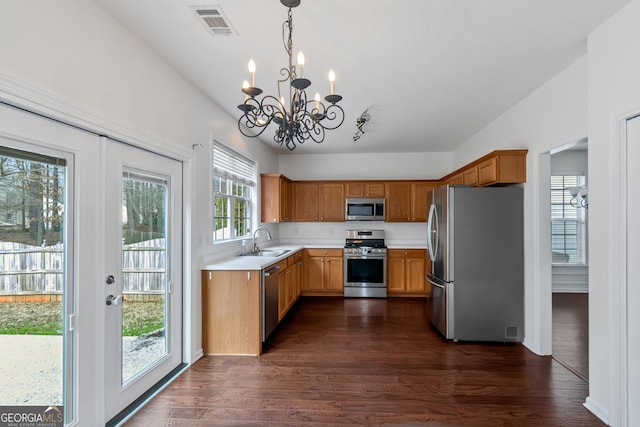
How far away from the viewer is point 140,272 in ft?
7.91

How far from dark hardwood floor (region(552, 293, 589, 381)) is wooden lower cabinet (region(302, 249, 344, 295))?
318 cm

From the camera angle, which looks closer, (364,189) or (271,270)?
(271,270)

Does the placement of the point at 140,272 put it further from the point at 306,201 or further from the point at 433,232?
the point at 306,201

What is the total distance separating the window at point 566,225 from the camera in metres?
5.80

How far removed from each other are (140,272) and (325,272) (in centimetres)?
360

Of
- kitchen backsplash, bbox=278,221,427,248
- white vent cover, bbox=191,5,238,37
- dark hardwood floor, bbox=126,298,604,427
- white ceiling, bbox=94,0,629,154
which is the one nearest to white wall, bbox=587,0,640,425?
white ceiling, bbox=94,0,629,154

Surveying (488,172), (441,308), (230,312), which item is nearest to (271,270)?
(230,312)

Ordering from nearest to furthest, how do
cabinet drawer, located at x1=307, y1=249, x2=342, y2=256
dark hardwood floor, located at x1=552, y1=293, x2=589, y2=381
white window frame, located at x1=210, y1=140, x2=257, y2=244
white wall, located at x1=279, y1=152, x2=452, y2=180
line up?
1. dark hardwood floor, located at x1=552, y1=293, x2=589, y2=381
2. white window frame, located at x1=210, y1=140, x2=257, y2=244
3. cabinet drawer, located at x1=307, y1=249, x2=342, y2=256
4. white wall, located at x1=279, y1=152, x2=452, y2=180

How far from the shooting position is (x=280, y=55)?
8.26 ft

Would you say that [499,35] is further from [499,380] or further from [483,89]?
[499,380]

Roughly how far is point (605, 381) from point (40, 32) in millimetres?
4046

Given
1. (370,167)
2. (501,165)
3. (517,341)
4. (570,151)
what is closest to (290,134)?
(501,165)

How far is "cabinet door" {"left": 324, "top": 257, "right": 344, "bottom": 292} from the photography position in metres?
5.59

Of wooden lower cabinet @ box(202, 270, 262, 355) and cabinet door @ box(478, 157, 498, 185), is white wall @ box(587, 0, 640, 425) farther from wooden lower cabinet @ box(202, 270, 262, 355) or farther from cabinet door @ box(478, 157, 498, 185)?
wooden lower cabinet @ box(202, 270, 262, 355)
